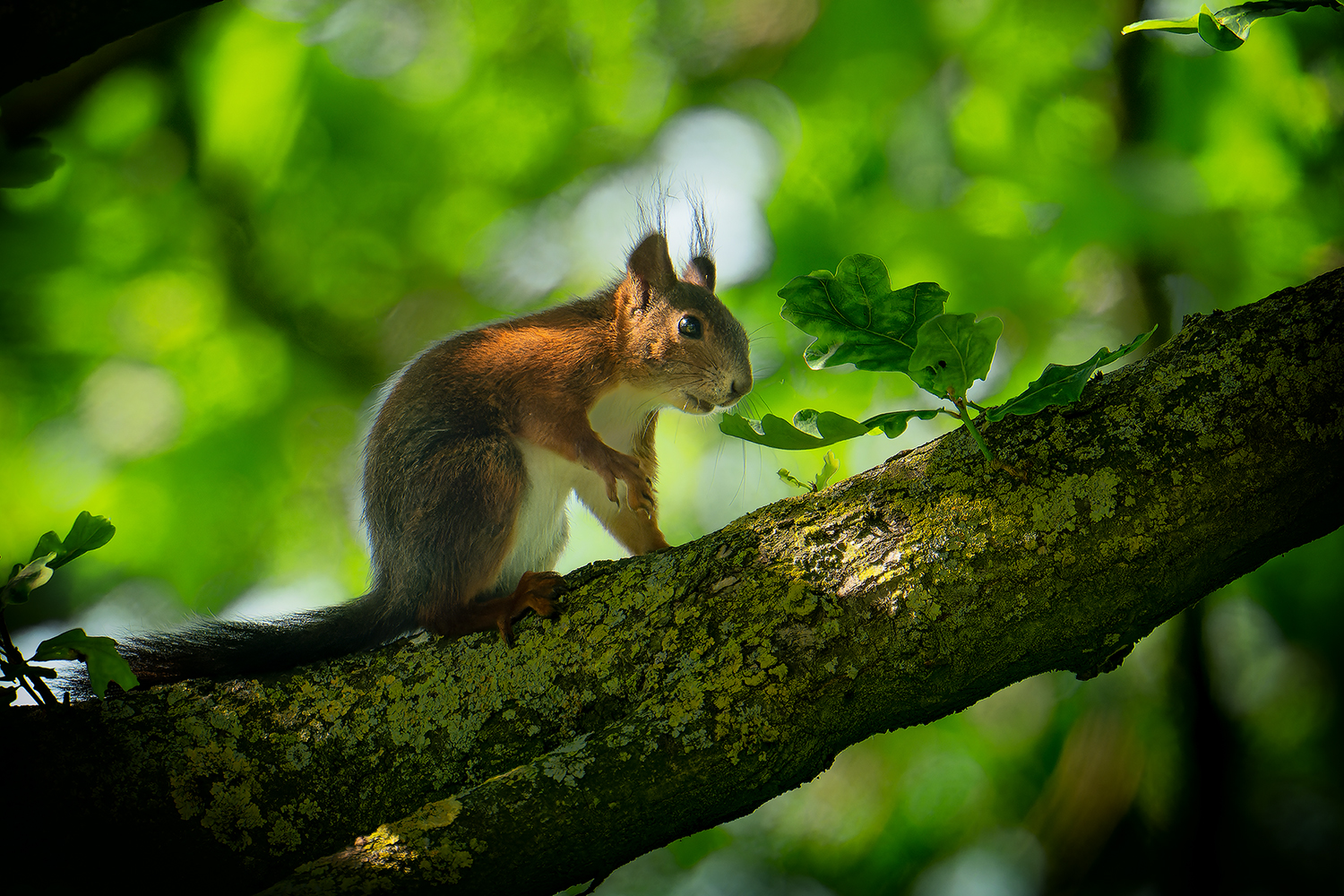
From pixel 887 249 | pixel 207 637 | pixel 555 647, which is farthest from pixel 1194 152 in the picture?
pixel 207 637

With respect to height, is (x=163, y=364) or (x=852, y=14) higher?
(x=852, y=14)

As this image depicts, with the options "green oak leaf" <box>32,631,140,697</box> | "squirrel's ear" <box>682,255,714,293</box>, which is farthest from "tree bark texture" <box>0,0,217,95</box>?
"squirrel's ear" <box>682,255,714,293</box>

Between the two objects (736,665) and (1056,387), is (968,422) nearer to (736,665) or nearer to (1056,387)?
(1056,387)

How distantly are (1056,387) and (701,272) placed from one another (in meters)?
2.35

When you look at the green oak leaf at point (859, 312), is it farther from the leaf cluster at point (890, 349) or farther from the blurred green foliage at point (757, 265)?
the blurred green foliage at point (757, 265)

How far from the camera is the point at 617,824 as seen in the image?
154 centimetres

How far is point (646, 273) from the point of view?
10.5 feet

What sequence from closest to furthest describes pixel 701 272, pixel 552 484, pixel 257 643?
pixel 257 643 < pixel 552 484 < pixel 701 272

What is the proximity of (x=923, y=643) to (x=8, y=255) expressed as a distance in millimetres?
4355

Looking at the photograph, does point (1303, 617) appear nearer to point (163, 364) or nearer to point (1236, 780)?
point (1236, 780)

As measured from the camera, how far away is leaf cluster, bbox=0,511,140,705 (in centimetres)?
162

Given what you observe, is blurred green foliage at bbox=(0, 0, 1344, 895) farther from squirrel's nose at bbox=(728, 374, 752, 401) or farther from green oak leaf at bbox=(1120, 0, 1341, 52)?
green oak leaf at bbox=(1120, 0, 1341, 52)

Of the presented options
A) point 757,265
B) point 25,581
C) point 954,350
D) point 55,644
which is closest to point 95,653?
point 55,644

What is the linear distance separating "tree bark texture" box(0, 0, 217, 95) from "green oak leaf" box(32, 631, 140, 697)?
3.25 feet
